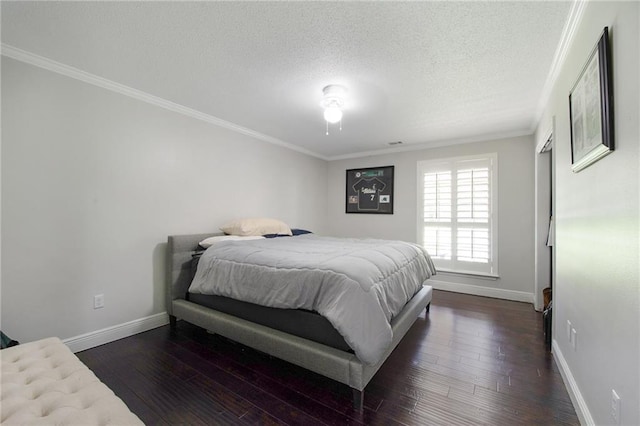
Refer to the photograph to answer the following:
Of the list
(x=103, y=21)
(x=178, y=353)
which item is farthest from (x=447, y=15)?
(x=178, y=353)

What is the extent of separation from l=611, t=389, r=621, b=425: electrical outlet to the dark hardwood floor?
55cm

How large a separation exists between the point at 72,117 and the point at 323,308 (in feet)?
8.93

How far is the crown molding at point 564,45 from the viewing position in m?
1.57

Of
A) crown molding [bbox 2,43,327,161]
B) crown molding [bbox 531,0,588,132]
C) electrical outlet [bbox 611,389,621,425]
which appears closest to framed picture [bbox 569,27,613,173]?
crown molding [bbox 531,0,588,132]

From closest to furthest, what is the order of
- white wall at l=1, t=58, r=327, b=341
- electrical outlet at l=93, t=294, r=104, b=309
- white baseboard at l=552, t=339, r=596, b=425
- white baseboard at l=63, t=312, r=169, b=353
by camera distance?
white baseboard at l=552, t=339, r=596, b=425
white wall at l=1, t=58, r=327, b=341
white baseboard at l=63, t=312, r=169, b=353
electrical outlet at l=93, t=294, r=104, b=309

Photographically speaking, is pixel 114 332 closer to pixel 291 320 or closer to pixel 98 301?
pixel 98 301

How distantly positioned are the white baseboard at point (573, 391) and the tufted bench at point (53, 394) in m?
2.22

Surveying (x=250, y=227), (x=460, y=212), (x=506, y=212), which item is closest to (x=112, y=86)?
(x=250, y=227)

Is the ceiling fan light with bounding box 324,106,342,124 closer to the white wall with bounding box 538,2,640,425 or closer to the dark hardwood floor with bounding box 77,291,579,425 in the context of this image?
the white wall with bounding box 538,2,640,425

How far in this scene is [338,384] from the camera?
190 cm

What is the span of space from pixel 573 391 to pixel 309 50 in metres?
2.93

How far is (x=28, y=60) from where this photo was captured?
211 centimetres

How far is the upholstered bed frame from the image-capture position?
5.39ft

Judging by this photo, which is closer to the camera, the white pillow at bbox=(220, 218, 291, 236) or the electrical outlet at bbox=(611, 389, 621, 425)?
the electrical outlet at bbox=(611, 389, 621, 425)
